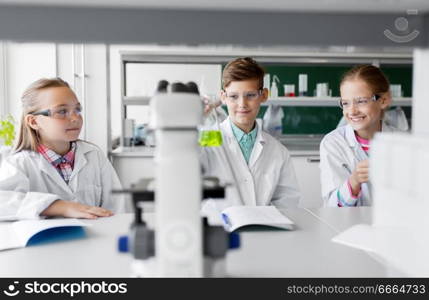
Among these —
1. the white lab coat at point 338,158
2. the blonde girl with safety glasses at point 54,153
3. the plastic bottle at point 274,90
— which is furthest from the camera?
the plastic bottle at point 274,90

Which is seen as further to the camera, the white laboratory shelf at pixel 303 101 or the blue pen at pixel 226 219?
the white laboratory shelf at pixel 303 101

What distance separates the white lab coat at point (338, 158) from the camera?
1840 mm

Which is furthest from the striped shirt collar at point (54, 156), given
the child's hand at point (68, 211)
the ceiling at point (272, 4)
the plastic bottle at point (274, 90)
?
the plastic bottle at point (274, 90)

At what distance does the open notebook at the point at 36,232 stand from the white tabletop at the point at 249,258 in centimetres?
3

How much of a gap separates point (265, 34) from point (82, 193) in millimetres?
1397

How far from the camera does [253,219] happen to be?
1252mm

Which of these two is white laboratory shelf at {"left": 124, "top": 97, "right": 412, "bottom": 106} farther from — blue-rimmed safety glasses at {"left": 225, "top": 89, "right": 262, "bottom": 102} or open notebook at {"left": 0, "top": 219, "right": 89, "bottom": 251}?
open notebook at {"left": 0, "top": 219, "right": 89, "bottom": 251}

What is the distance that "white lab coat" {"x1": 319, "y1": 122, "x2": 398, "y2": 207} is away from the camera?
6.04ft

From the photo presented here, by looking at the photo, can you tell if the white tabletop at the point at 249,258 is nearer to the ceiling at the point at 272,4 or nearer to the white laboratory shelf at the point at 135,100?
the ceiling at the point at 272,4

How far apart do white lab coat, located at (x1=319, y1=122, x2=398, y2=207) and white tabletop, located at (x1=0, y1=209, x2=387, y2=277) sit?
65cm

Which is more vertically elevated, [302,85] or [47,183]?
[302,85]

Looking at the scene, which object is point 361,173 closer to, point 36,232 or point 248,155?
point 248,155

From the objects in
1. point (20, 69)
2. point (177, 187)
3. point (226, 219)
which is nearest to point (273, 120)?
point (20, 69)

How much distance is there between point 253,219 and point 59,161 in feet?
2.64
